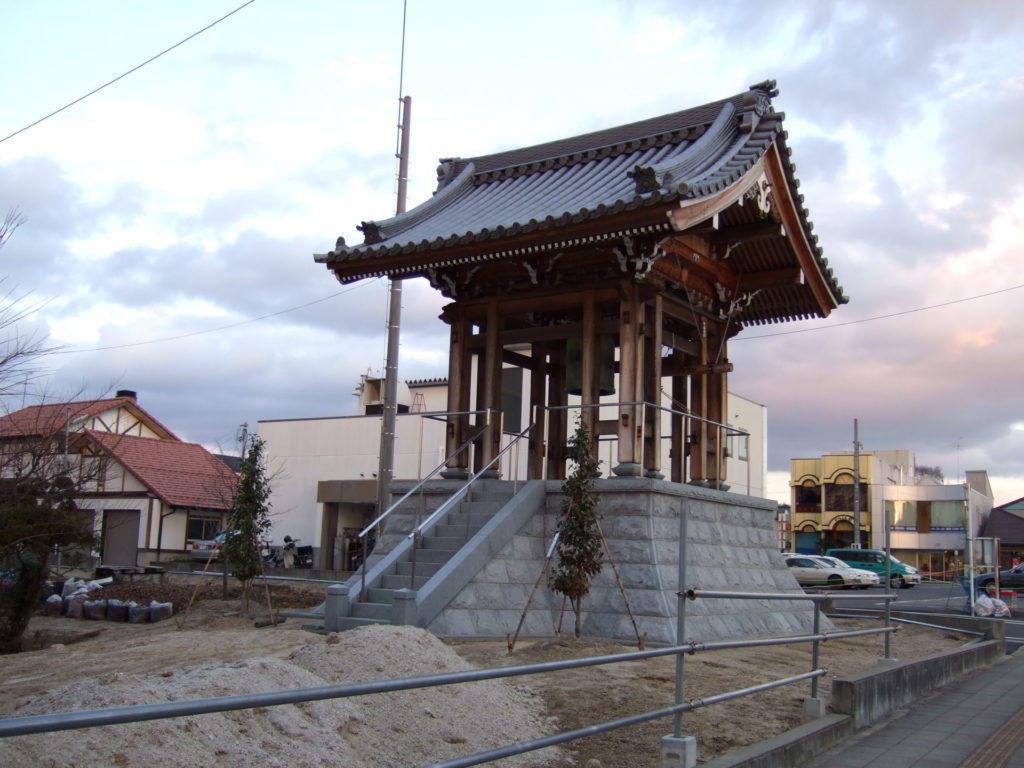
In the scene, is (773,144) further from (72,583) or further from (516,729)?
(72,583)

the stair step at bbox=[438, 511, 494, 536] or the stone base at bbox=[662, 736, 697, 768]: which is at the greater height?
the stair step at bbox=[438, 511, 494, 536]

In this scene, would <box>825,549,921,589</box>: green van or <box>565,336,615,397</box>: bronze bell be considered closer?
<box>565,336,615,397</box>: bronze bell

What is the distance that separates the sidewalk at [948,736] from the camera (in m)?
7.32

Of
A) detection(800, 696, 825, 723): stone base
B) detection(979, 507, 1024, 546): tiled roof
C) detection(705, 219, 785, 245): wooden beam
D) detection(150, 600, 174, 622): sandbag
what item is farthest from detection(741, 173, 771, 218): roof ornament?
detection(979, 507, 1024, 546): tiled roof

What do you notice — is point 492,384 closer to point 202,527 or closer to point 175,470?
point 202,527

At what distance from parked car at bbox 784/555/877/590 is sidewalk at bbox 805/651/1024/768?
25473 millimetres

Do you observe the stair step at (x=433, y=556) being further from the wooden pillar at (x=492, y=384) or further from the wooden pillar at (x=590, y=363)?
the wooden pillar at (x=590, y=363)

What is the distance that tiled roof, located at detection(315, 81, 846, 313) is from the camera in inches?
493

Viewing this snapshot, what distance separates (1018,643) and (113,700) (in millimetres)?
18155

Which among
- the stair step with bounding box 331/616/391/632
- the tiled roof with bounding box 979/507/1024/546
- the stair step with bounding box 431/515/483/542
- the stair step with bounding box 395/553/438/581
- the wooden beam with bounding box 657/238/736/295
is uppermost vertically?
the wooden beam with bounding box 657/238/736/295

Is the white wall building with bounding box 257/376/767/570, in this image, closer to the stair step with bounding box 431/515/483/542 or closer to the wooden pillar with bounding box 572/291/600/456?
the wooden pillar with bounding box 572/291/600/456

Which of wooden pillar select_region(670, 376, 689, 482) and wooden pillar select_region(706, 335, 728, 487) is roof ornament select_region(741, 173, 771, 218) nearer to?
wooden pillar select_region(706, 335, 728, 487)

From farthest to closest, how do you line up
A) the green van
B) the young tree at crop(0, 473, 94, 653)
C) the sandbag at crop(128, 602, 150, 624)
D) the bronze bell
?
the green van → the sandbag at crop(128, 602, 150, 624) → the bronze bell → the young tree at crop(0, 473, 94, 653)

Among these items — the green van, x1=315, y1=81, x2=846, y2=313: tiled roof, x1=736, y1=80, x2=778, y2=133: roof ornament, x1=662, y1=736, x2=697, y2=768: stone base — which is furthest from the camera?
the green van
